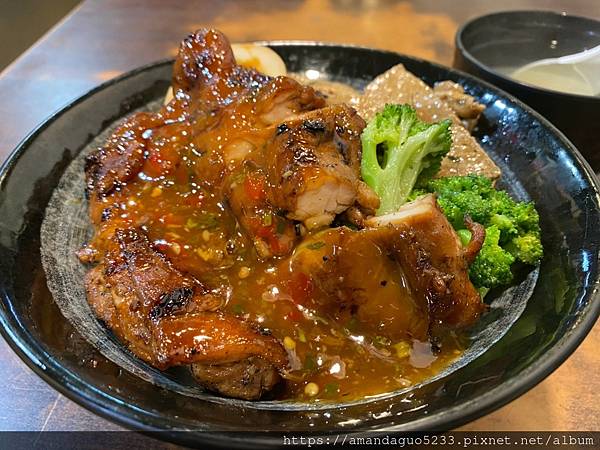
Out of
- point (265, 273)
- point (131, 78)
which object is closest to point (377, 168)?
point (265, 273)

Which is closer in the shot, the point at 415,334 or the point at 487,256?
the point at 415,334

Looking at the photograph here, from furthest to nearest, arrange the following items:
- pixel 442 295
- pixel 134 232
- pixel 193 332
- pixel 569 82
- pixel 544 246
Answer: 1. pixel 569 82
2. pixel 544 246
3. pixel 134 232
4. pixel 442 295
5. pixel 193 332

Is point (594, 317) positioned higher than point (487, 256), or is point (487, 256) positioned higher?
point (594, 317)

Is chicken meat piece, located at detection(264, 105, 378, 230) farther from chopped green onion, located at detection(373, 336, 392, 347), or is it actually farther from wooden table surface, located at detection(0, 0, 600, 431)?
wooden table surface, located at detection(0, 0, 600, 431)

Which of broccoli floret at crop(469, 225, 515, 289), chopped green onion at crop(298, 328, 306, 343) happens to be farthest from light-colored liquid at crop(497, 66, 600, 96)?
chopped green onion at crop(298, 328, 306, 343)

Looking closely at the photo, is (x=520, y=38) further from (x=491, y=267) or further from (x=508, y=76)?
(x=491, y=267)

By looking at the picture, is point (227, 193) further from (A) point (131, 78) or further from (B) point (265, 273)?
(A) point (131, 78)

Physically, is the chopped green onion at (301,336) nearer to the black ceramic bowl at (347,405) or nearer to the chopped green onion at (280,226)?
the black ceramic bowl at (347,405)
